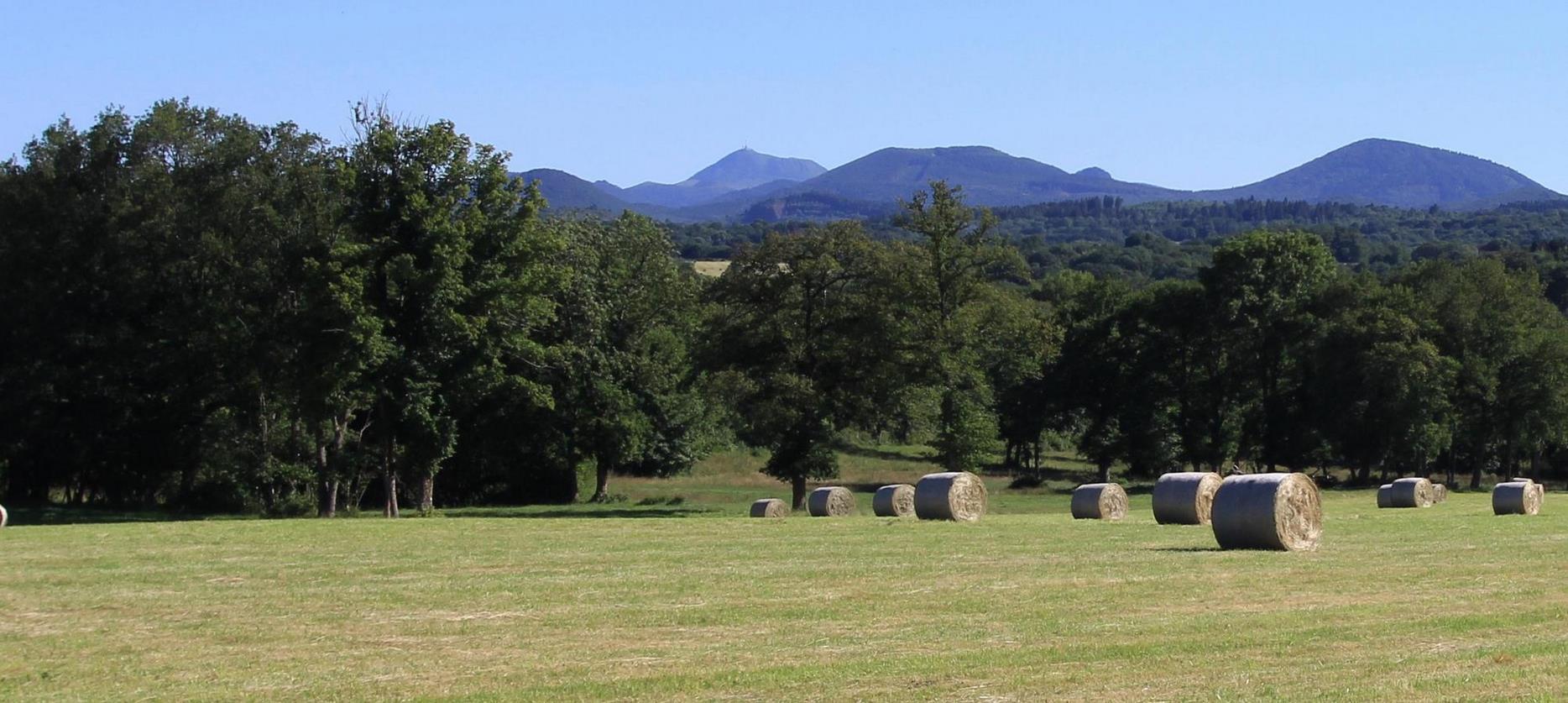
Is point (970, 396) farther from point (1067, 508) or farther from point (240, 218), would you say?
point (240, 218)

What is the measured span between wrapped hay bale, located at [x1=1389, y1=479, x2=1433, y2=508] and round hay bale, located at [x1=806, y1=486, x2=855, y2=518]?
18.2 meters

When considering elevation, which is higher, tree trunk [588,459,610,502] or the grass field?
tree trunk [588,459,610,502]

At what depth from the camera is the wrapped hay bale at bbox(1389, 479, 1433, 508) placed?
49688 millimetres

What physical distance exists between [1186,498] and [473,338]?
22926 millimetres

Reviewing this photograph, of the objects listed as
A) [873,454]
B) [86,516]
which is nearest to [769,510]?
[86,516]

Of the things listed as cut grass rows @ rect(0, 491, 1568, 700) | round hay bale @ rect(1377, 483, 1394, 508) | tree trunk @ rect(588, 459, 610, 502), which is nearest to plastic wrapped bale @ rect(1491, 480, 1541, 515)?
round hay bale @ rect(1377, 483, 1394, 508)

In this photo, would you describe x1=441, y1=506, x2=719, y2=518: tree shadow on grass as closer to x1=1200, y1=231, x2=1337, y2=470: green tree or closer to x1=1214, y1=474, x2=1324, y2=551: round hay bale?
x1=1214, y1=474, x2=1324, y2=551: round hay bale

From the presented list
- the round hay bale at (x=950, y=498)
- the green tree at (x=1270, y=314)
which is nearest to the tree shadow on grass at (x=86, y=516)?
the round hay bale at (x=950, y=498)

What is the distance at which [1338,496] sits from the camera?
61.8 metres

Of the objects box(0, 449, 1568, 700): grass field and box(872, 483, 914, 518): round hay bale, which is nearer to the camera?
box(0, 449, 1568, 700): grass field

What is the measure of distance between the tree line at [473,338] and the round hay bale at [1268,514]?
89.6ft

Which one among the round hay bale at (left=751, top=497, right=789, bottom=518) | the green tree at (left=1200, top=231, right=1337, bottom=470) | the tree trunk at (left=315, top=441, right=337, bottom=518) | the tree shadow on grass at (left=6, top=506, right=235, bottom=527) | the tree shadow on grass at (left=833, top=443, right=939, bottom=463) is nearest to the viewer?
the round hay bale at (left=751, top=497, right=789, bottom=518)

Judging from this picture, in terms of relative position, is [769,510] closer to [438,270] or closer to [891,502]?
[891,502]

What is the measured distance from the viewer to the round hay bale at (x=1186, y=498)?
109 ft
